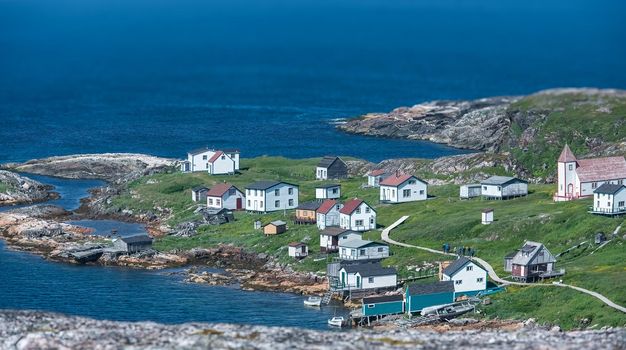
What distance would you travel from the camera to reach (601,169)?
109312 mm

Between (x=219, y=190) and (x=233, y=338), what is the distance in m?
62.4

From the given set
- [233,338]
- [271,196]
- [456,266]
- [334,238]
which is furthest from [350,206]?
[233,338]

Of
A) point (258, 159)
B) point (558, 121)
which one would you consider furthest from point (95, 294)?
point (558, 121)

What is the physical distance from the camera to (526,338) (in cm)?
5847

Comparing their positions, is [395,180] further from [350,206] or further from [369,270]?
[369,270]

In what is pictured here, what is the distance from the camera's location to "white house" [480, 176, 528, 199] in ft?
370

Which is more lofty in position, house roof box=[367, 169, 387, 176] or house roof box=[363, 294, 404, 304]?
house roof box=[367, 169, 387, 176]

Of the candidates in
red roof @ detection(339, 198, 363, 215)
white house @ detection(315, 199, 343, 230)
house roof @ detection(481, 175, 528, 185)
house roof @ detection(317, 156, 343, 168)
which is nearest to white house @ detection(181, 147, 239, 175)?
house roof @ detection(317, 156, 343, 168)

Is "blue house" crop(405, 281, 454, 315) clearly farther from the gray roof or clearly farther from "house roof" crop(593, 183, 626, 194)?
"house roof" crop(593, 183, 626, 194)

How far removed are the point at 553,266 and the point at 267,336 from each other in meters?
36.0

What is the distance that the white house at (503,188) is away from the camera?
4441 inches

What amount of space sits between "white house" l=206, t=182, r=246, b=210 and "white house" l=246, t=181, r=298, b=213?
3.94 ft

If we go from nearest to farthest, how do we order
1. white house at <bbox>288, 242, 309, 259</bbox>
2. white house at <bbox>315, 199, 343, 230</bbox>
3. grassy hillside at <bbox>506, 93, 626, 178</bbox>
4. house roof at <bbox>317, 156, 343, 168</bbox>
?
white house at <bbox>288, 242, 309, 259</bbox>, white house at <bbox>315, 199, 343, 230</bbox>, grassy hillside at <bbox>506, 93, 626, 178</bbox>, house roof at <bbox>317, 156, 343, 168</bbox>

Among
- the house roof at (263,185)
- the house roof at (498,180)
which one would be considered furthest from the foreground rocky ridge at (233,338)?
the house roof at (263,185)
